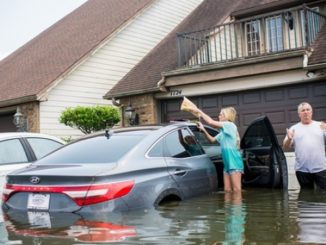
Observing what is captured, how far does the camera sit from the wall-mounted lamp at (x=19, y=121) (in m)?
14.5

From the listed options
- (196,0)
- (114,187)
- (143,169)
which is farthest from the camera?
(196,0)

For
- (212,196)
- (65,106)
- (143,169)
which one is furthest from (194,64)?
(143,169)

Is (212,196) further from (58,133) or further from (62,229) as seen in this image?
(58,133)

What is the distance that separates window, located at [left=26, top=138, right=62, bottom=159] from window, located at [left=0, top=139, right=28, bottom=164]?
0.19 m

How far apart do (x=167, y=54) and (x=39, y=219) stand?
12487 millimetres

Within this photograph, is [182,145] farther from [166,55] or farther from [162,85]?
[166,55]

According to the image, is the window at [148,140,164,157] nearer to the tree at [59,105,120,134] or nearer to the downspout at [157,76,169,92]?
the downspout at [157,76,169,92]

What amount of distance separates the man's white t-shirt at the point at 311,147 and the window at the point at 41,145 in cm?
355

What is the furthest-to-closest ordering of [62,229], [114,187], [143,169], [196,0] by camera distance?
[196,0] → [143,169] → [114,187] → [62,229]

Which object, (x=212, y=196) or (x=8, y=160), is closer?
(x=212, y=196)

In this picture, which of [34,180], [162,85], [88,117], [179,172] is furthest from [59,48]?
[34,180]

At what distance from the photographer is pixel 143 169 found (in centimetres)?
483

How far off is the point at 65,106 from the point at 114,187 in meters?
11.9

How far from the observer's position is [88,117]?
14305 millimetres
